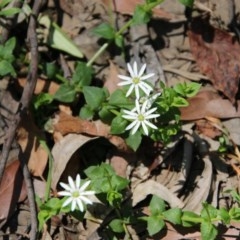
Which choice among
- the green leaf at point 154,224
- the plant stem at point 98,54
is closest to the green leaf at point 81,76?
the plant stem at point 98,54

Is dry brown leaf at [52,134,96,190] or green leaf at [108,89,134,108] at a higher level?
green leaf at [108,89,134,108]

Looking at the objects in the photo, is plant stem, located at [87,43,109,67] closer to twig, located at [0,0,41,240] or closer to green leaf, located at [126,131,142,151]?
twig, located at [0,0,41,240]

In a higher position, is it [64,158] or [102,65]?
[102,65]

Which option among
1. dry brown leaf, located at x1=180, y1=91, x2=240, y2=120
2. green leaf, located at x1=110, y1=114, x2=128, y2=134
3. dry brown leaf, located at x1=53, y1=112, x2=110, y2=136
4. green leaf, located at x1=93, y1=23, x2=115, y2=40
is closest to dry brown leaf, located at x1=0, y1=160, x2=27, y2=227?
dry brown leaf, located at x1=53, y1=112, x2=110, y2=136

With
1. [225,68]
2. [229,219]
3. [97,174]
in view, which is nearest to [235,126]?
[225,68]

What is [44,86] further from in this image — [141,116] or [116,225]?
[116,225]

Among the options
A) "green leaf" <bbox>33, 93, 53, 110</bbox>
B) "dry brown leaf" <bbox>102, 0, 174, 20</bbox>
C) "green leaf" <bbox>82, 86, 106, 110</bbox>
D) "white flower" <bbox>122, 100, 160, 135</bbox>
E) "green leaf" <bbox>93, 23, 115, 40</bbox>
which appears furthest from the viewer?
"dry brown leaf" <bbox>102, 0, 174, 20</bbox>

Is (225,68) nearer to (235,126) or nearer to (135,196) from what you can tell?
(235,126)
